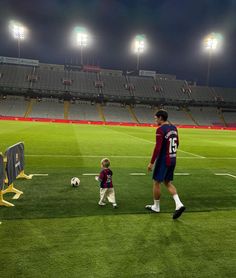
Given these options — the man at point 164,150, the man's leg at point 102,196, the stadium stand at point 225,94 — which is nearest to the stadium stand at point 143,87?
the stadium stand at point 225,94

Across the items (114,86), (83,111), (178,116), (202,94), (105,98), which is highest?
(114,86)

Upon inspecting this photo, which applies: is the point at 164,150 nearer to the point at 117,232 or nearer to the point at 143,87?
the point at 117,232

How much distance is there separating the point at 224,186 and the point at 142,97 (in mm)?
65020

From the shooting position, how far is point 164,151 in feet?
21.2

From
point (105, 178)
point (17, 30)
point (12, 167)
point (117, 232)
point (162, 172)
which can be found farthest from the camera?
point (17, 30)

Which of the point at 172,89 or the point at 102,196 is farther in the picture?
the point at 172,89

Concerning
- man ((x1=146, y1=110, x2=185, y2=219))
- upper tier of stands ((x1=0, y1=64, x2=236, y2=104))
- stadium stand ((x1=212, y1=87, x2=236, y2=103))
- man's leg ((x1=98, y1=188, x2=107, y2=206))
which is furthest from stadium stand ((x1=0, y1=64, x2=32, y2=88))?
man ((x1=146, y1=110, x2=185, y2=219))

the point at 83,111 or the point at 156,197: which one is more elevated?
the point at 83,111

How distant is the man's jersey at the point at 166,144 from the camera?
6371 mm

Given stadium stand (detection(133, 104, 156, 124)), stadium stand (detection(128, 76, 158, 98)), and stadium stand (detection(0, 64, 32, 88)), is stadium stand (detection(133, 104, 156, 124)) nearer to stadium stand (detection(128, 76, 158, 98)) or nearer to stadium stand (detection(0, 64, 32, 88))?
stadium stand (detection(128, 76, 158, 98))

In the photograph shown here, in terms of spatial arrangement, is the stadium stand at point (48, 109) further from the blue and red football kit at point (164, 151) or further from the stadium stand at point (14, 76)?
the blue and red football kit at point (164, 151)

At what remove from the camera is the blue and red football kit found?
638cm

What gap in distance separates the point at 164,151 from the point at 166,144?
18 centimetres

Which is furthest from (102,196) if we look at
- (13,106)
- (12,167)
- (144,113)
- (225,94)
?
(225,94)
